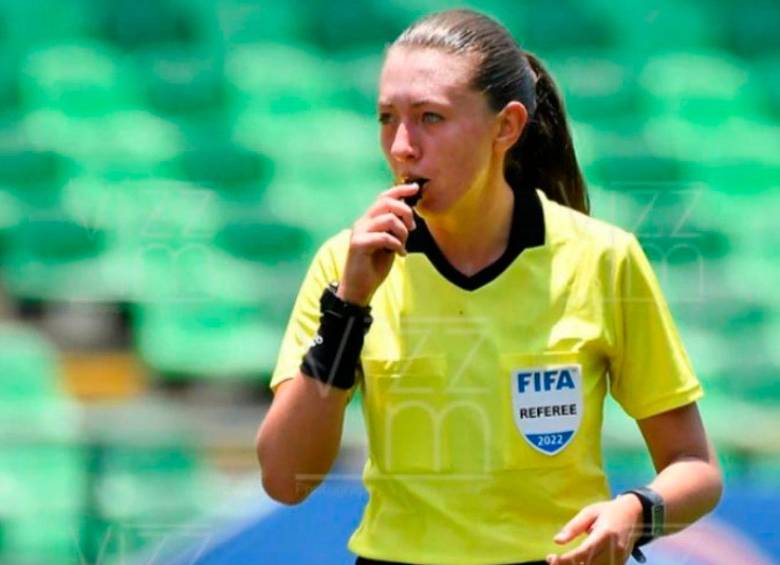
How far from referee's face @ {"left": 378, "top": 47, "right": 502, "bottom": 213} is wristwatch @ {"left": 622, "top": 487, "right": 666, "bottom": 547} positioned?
12.0 inches

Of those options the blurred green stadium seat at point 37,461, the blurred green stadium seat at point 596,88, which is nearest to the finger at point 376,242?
the blurred green stadium seat at point 37,461

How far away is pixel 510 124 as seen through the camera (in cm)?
142

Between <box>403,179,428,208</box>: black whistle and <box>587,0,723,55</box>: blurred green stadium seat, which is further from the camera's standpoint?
<box>587,0,723,55</box>: blurred green stadium seat

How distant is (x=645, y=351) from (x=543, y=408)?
116mm

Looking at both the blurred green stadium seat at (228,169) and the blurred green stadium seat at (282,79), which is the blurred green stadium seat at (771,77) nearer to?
the blurred green stadium seat at (282,79)

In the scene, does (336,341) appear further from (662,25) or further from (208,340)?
(662,25)

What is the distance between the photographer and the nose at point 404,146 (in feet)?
4.36

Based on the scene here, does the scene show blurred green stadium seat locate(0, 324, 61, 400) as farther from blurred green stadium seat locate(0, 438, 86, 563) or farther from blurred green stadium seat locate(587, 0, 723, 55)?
blurred green stadium seat locate(587, 0, 723, 55)

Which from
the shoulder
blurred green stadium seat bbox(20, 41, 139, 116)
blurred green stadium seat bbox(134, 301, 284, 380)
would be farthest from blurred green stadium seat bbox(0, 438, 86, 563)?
the shoulder

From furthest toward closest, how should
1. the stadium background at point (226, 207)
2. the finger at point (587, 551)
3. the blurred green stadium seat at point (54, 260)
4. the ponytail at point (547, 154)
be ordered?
the blurred green stadium seat at point (54, 260) → the stadium background at point (226, 207) → the ponytail at point (547, 154) → the finger at point (587, 551)

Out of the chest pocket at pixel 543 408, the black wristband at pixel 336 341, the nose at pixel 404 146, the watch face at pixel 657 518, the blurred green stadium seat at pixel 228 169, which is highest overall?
the blurred green stadium seat at pixel 228 169

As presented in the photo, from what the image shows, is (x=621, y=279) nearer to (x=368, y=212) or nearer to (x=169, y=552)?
(x=368, y=212)

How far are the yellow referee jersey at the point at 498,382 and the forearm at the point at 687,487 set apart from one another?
0.18ft

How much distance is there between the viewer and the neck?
1414mm
